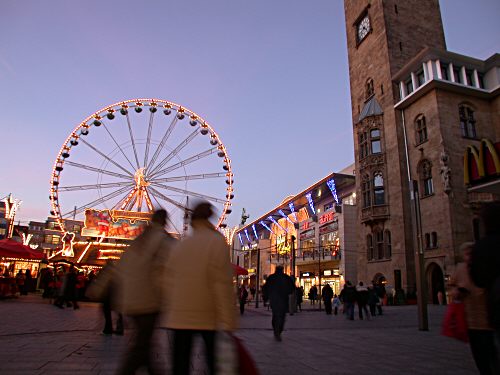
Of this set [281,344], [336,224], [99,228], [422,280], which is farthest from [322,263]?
[281,344]

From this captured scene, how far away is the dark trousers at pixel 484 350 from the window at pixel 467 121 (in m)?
28.7

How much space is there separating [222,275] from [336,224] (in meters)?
40.2

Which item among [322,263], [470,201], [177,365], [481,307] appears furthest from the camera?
[322,263]

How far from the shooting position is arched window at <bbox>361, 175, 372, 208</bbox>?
32.4m

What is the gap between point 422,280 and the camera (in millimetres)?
11938

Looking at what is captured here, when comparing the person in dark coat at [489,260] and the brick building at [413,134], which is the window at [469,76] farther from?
the person in dark coat at [489,260]

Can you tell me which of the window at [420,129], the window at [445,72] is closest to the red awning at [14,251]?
the window at [420,129]

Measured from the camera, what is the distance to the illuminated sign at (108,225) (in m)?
29.0

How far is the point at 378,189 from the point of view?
3189 cm

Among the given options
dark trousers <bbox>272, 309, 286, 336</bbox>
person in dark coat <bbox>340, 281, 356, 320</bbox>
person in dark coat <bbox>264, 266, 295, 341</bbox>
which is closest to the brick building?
person in dark coat <bbox>340, 281, 356, 320</bbox>

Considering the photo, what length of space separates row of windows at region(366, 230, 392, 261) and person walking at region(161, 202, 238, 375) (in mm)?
29280

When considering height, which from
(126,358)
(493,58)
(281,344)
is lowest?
(281,344)

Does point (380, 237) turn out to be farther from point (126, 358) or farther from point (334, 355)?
point (126, 358)

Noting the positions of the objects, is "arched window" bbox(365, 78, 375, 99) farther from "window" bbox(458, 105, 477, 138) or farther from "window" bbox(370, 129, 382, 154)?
"window" bbox(458, 105, 477, 138)
